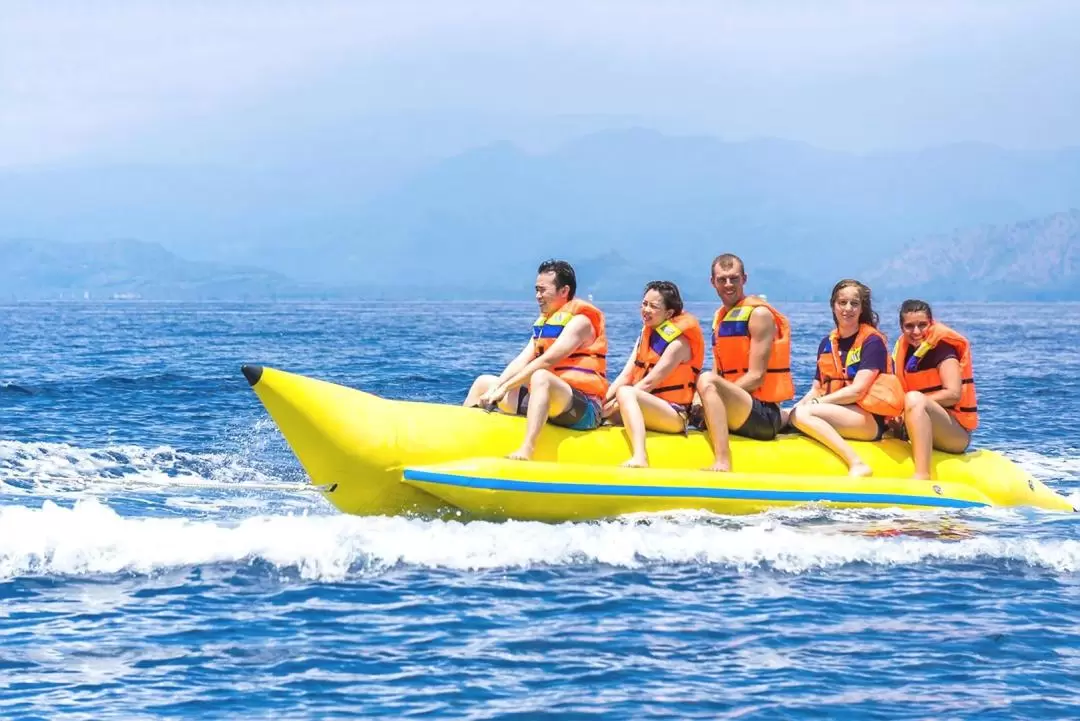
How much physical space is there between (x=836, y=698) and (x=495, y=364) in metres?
21.7

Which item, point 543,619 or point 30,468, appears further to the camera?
point 30,468

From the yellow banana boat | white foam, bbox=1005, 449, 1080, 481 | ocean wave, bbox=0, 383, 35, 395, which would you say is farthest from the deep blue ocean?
ocean wave, bbox=0, 383, 35, 395

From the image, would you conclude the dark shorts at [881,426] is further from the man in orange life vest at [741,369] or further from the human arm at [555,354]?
the human arm at [555,354]

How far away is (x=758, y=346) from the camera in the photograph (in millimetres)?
8570

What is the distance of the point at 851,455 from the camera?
28.7 feet

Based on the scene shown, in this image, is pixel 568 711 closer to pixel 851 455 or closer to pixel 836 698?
pixel 836 698

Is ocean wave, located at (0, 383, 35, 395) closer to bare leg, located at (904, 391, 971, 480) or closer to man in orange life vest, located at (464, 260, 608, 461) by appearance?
man in orange life vest, located at (464, 260, 608, 461)

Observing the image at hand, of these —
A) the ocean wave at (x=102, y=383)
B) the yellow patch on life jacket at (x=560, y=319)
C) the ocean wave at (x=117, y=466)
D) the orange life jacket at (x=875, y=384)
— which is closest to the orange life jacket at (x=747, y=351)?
the orange life jacket at (x=875, y=384)

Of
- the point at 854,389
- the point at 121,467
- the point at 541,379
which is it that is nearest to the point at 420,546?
the point at 541,379

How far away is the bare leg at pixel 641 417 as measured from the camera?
27.5 feet

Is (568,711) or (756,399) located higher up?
(756,399)

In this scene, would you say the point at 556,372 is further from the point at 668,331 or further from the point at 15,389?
the point at 15,389

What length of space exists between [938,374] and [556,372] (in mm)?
2459

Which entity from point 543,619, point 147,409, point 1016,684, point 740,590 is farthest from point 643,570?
point 147,409
